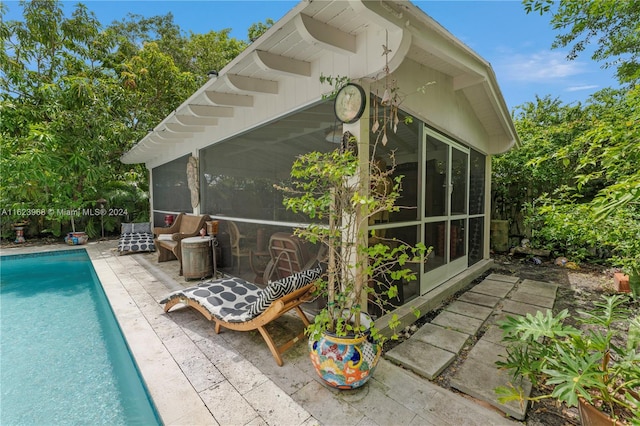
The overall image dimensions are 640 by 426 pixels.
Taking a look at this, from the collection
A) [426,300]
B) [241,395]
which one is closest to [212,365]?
[241,395]

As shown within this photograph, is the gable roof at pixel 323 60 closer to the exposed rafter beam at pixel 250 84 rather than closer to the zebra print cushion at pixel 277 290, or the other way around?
the exposed rafter beam at pixel 250 84

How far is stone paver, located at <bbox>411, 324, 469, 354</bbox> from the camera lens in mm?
2783

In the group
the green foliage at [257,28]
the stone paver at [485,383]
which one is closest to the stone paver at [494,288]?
the stone paver at [485,383]

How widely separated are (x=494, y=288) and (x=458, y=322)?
1.91 m

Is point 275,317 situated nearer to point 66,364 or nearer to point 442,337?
point 442,337

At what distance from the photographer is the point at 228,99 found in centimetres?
393

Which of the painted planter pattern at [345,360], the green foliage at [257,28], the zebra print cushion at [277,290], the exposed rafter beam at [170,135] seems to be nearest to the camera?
the painted planter pattern at [345,360]

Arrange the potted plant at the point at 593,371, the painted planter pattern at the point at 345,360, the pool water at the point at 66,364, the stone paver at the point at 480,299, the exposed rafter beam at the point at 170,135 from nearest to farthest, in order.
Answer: the potted plant at the point at 593,371 < the painted planter pattern at the point at 345,360 < the pool water at the point at 66,364 < the stone paver at the point at 480,299 < the exposed rafter beam at the point at 170,135

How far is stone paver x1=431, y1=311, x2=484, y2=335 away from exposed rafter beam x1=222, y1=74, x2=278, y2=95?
362 cm

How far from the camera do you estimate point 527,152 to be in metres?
7.30

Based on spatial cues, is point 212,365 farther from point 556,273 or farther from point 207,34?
point 207,34

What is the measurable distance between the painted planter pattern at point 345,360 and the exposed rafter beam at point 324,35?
241 centimetres

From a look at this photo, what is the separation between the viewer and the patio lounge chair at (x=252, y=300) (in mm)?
2512

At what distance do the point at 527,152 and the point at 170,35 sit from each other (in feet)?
57.2
